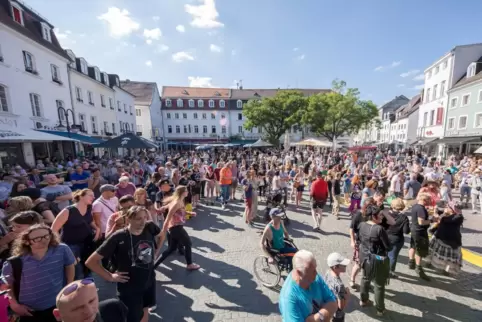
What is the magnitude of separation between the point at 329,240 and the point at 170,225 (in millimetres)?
4278

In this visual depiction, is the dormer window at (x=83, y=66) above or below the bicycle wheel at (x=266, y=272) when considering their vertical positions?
above

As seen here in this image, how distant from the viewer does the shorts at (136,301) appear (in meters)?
2.60

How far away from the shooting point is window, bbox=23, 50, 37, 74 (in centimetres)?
1326

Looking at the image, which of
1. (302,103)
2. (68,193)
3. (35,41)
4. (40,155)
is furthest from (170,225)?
(302,103)

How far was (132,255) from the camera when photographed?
2543mm

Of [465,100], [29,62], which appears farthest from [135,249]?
[465,100]

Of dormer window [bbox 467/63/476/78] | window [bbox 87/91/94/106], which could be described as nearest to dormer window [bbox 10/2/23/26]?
window [bbox 87/91/94/106]

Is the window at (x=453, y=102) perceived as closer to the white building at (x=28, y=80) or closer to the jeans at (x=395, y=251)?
the jeans at (x=395, y=251)

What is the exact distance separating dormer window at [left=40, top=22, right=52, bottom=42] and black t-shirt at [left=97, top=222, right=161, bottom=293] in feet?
68.3

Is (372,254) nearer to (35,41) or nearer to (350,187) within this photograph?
(350,187)

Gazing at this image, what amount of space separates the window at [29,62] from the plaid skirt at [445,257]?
20810 millimetres

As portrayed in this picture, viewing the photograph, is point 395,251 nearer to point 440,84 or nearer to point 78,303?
point 78,303

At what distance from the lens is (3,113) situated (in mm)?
11539

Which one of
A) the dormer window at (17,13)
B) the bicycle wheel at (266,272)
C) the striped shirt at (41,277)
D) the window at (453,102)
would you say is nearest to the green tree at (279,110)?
the window at (453,102)
